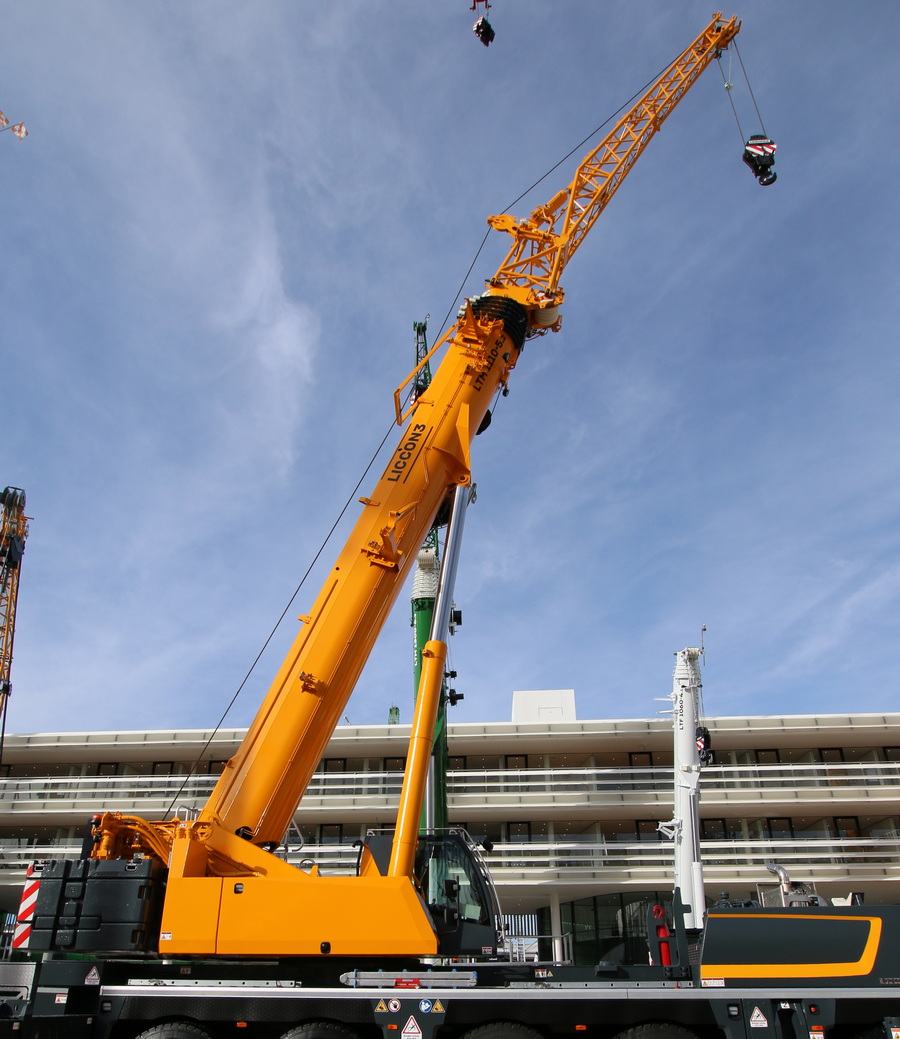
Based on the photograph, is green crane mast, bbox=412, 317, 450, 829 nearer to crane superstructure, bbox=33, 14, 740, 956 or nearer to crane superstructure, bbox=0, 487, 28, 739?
crane superstructure, bbox=33, 14, 740, 956

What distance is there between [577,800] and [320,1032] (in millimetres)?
25923

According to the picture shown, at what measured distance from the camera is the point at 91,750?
3797 centimetres

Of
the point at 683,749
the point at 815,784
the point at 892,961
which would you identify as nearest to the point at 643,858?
the point at 815,784

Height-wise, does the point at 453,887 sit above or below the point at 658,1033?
above

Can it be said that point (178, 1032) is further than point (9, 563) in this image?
No

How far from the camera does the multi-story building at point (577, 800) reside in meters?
32.7

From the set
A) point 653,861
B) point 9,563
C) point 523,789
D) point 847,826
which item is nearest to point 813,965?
point 653,861

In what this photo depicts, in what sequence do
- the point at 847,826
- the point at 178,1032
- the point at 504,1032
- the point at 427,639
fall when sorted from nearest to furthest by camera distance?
1. the point at 504,1032
2. the point at 178,1032
3. the point at 427,639
4. the point at 847,826

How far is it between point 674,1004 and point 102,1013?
6818 mm

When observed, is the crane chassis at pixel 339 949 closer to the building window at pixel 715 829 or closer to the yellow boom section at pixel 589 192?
the yellow boom section at pixel 589 192

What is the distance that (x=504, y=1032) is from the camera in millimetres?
9344

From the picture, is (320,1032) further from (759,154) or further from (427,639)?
(759,154)

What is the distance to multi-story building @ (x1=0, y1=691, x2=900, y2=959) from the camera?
32688 millimetres

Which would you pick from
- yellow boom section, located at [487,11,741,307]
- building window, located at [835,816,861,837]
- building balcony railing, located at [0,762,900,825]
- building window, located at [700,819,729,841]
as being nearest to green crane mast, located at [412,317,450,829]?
yellow boom section, located at [487,11,741,307]
